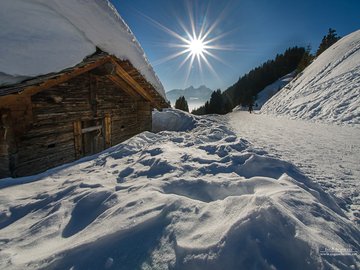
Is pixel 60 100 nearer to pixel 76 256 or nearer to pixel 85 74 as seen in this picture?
pixel 85 74

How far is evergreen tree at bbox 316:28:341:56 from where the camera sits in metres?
45.7

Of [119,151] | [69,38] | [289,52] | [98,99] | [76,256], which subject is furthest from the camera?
[289,52]

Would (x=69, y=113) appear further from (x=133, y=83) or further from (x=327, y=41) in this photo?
(x=327, y=41)

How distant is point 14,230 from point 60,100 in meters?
4.04

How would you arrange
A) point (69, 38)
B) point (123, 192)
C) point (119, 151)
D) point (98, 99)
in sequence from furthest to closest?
1. point (98, 99)
2. point (69, 38)
3. point (119, 151)
4. point (123, 192)

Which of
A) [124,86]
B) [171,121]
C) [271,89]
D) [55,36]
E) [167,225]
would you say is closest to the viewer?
[167,225]

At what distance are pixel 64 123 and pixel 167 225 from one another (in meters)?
4.99

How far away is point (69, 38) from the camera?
15.3ft

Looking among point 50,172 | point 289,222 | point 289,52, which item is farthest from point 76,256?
point 289,52

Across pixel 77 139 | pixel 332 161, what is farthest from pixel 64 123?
pixel 332 161

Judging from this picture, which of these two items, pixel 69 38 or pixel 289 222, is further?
pixel 69 38

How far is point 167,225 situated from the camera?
1.67 meters

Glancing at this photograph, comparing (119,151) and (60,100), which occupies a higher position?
(60,100)

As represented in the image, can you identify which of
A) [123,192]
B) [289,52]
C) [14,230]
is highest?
[289,52]
